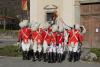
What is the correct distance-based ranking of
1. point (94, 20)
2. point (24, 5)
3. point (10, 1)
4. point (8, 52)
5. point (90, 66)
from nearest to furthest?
point (90, 66)
point (8, 52)
point (94, 20)
point (24, 5)
point (10, 1)

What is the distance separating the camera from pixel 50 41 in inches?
773

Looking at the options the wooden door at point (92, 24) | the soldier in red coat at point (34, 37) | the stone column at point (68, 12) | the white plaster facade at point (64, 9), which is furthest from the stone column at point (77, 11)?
the soldier in red coat at point (34, 37)

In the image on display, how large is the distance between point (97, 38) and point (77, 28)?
8.79 metres

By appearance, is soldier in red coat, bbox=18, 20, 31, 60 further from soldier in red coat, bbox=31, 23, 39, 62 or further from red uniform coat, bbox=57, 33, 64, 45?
red uniform coat, bbox=57, 33, 64, 45

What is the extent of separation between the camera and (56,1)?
2930cm

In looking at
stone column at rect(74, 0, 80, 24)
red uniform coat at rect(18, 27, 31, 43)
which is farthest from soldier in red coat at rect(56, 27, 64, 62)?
stone column at rect(74, 0, 80, 24)

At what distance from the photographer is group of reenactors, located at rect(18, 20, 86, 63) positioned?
1964 centimetres

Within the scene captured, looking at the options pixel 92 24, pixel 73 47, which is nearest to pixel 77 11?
pixel 92 24

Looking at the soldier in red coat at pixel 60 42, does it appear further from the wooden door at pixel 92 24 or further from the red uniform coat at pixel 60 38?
the wooden door at pixel 92 24

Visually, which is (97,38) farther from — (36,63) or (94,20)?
(36,63)

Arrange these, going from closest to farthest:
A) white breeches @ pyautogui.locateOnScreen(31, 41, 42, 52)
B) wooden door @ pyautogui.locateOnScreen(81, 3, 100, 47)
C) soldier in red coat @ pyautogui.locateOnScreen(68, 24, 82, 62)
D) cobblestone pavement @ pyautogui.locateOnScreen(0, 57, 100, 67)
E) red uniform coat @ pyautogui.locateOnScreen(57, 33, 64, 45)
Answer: cobblestone pavement @ pyautogui.locateOnScreen(0, 57, 100, 67) < red uniform coat @ pyautogui.locateOnScreen(57, 33, 64, 45) < soldier in red coat @ pyautogui.locateOnScreen(68, 24, 82, 62) < white breeches @ pyautogui.locateOnScreen(31, 41, 42, 52) < wooden door @ pyautogui.locateOnScreen(81, 3, 100, 47)

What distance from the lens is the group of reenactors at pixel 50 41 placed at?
1964cm

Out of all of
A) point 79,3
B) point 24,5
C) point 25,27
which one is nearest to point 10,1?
point 24,5

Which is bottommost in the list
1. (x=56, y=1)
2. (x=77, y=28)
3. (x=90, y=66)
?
(x=90, y=66)
